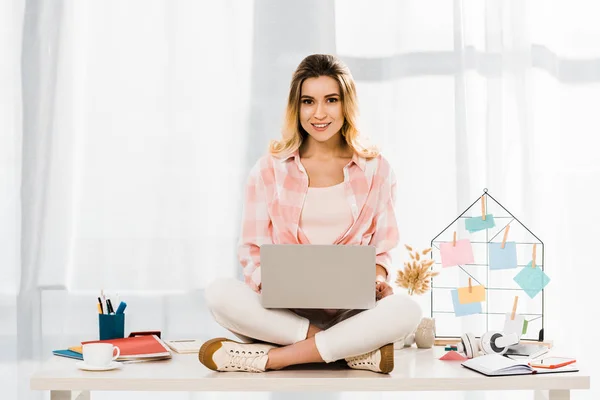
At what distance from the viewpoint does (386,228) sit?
1.86 meters

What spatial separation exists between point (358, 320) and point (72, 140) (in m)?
1.23

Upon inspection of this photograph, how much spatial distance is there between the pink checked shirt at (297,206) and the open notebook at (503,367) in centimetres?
33

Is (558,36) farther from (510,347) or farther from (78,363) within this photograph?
(78,363)

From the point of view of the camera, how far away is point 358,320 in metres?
1.55

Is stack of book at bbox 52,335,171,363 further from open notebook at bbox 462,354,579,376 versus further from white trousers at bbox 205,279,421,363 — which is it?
open notebook at bbox 462,354,579,376

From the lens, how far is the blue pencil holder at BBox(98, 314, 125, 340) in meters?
1.85

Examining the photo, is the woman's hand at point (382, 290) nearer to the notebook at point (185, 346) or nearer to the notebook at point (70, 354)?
the notebook at point (185, 346)

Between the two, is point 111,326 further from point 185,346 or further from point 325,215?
point 325,215

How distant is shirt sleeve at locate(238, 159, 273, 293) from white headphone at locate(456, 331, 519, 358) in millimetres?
509

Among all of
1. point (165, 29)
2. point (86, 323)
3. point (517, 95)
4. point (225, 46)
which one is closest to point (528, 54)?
point (517, 95)

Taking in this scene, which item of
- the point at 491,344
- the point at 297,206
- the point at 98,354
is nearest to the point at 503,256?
the point at 491,344

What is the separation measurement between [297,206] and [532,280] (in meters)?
0.64

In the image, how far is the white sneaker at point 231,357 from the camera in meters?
1.54

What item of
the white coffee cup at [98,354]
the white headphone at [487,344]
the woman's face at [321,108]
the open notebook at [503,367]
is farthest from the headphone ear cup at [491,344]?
the white coffee cup at [98,354]
